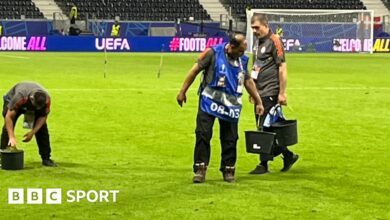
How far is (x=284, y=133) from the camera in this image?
1125cm

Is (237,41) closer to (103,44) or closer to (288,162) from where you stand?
(288,162)

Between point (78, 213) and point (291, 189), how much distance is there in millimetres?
2663

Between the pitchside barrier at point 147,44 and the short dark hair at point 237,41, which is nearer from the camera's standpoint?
the short dark hair at point 237,41

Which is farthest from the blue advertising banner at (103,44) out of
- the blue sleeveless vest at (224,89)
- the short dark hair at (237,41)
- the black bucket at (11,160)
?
the short dark hair at (237,41)

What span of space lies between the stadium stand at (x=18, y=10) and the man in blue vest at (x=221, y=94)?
161ft

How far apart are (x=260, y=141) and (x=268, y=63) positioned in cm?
104

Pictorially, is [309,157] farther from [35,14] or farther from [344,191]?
[35,14]

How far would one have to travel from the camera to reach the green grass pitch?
9.12m

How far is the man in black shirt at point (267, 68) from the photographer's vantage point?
36.3 feet

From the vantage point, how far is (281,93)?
1105 centimetres

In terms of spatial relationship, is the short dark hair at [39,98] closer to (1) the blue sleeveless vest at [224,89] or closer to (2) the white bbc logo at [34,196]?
(2) the white bbc logo at [34,196]

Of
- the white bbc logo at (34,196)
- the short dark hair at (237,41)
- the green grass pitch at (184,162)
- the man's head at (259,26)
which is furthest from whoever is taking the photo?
the man's head at (259,26)

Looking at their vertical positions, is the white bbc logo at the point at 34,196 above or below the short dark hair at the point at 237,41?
below

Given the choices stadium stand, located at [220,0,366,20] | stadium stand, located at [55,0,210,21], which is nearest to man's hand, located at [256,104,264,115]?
stadium stand, located at [55,0,210,21]
